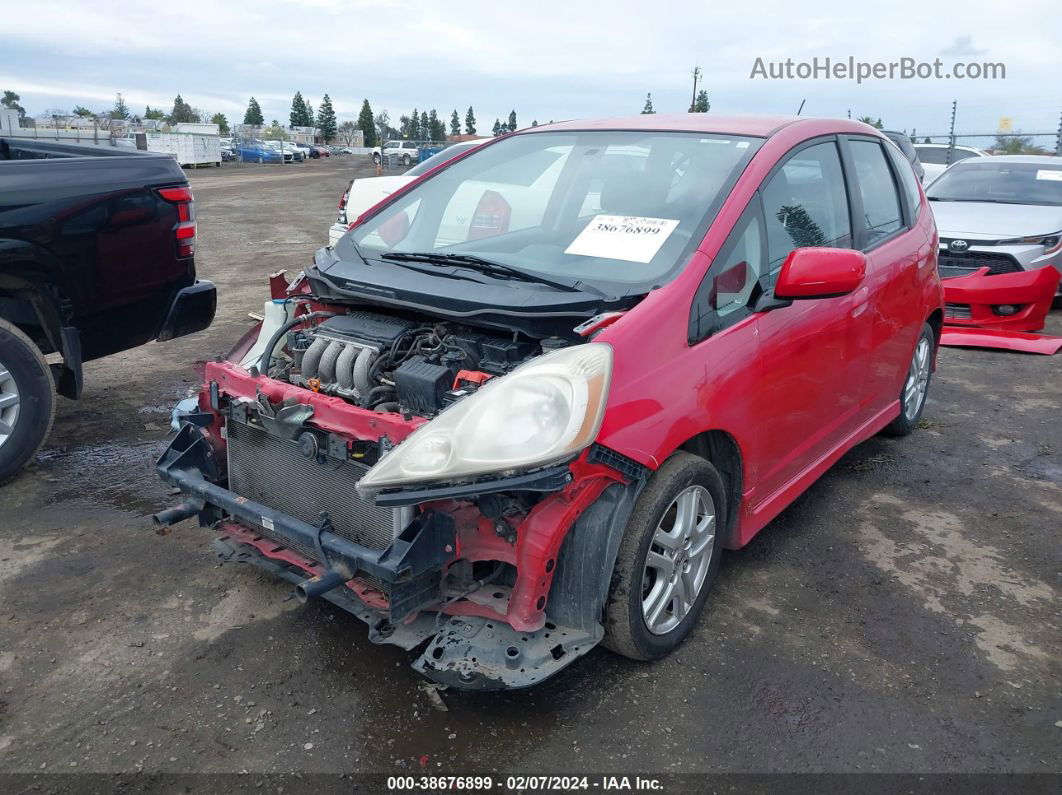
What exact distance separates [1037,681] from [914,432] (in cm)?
267

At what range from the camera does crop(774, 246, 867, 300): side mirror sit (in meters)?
2.95

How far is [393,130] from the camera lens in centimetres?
10338

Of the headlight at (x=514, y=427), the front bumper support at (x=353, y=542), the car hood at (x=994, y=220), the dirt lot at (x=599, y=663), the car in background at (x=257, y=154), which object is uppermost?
the car in background at (x=257, y=154)

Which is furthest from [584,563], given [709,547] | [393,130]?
[393,130]

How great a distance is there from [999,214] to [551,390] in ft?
25.3

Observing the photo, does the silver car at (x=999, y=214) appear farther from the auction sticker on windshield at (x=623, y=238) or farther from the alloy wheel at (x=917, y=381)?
A: the auction sticker on windshield at (x=623, y=238)

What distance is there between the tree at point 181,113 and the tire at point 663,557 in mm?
104611

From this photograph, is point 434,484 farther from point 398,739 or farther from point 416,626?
point 398,739

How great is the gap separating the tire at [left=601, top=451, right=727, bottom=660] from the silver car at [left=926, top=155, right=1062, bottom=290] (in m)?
6.04

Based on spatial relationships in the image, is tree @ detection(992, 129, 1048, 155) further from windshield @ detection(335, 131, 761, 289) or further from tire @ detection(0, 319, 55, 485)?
tire @ detection(0, 319, 55, 485)

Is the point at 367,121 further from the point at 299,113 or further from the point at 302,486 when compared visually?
the point at 302,486

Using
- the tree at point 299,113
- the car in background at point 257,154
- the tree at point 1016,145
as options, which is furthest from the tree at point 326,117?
the tree at point 1016,145

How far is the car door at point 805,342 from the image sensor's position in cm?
319

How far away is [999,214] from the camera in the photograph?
8.37 m
